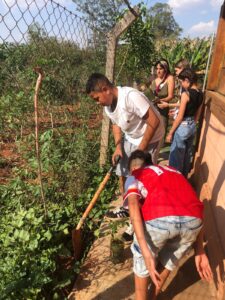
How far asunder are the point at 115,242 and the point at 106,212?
974 millimetres

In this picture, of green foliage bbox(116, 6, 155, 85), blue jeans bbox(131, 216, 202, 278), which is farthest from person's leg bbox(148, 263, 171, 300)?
green foliage bbox(116, 6, 155, 85)

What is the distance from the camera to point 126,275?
2.78 meters

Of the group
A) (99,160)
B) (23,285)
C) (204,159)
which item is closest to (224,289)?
(23,285)

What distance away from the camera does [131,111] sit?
291 centimetres

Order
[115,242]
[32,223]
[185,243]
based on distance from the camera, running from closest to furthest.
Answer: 1. [185,243]
2. [32,223]
3. [115,242]

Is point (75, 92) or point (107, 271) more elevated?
point (75, 92)

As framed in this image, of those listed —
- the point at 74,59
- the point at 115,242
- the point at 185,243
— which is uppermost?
the point at 74,59

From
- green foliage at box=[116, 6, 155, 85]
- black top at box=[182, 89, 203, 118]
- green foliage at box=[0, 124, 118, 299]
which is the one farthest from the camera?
green foliage at box=[116, 6, 155, 85]

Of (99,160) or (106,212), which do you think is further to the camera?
(99,160)

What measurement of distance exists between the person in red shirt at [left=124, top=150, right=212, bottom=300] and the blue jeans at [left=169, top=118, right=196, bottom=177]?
7.00 feet

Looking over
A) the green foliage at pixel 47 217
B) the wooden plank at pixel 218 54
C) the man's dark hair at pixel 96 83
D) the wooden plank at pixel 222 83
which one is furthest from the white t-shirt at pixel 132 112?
the wooden plank at pixel 218 54

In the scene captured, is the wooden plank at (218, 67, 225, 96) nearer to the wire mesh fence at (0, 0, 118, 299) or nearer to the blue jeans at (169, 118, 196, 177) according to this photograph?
the blue jeans at (169, 118, 196, 177)

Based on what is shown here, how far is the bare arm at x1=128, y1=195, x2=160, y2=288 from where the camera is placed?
182 centimetres

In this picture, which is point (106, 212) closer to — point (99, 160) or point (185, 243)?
point (99, 160)
